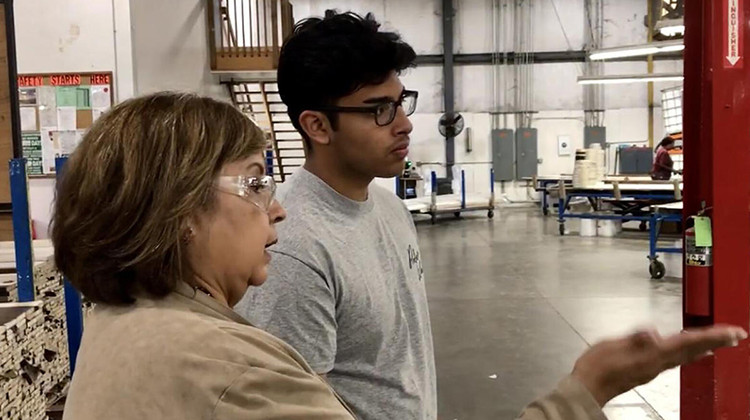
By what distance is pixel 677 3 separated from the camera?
18.9 feet

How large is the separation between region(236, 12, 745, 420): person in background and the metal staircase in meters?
7.20

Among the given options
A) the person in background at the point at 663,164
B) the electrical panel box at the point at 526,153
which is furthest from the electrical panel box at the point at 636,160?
the person in background at the point at 663,164

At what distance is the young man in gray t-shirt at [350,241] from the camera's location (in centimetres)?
120

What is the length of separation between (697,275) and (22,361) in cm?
258

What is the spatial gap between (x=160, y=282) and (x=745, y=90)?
7.68ft

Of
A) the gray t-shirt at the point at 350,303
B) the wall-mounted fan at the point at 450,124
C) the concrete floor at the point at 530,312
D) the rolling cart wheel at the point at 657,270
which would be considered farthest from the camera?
the wall-mounted fan at the point at 450,124

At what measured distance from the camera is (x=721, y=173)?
2436mm

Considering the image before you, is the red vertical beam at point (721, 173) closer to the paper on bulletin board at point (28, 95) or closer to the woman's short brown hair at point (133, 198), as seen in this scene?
the woman's short brown hair at point (133, 198)

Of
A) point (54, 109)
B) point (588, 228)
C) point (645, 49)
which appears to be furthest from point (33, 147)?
point (588, 228)

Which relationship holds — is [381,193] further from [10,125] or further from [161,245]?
[10,125]

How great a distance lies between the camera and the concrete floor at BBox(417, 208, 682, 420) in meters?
4.20

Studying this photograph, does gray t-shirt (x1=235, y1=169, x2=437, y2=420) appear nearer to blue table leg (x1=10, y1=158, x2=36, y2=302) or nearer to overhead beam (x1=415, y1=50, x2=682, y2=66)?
blue table leg (x1=10, y1=158, x2=36, y2=302)

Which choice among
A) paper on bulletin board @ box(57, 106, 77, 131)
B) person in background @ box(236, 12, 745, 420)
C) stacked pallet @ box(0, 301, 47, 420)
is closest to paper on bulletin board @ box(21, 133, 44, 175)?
paper on bulletin board @ box(57, 106, 77, 131)

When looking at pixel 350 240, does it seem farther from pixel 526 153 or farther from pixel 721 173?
pixel 526 153
